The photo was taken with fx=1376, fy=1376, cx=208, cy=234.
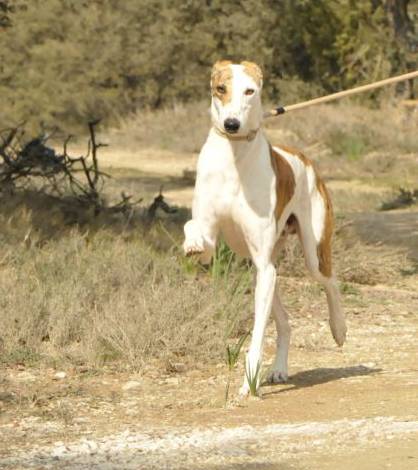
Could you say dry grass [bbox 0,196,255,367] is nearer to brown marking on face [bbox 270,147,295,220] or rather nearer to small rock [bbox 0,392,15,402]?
small rock [bbox 0,392,15,402]

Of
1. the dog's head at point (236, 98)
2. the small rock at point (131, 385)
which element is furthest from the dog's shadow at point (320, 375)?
the dog's head at point (236, 98)

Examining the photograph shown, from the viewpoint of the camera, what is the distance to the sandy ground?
6.07 m

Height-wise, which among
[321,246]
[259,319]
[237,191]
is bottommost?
[259,319]

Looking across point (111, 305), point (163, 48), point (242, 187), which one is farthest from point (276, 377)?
point (163, 48)

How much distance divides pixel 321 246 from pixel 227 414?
1.37 meters

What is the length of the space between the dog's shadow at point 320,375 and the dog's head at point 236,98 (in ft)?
5.13

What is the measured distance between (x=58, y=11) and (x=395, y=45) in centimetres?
766

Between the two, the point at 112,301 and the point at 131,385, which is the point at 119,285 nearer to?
the point at 112,301

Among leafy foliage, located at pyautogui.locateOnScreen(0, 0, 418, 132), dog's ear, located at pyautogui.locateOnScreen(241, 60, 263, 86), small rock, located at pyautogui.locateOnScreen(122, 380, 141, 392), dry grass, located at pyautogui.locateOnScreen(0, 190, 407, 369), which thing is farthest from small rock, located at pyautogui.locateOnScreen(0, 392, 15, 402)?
leafy foliage, located at pyautogui.locateOnScreen(0, 0, 418, 132)

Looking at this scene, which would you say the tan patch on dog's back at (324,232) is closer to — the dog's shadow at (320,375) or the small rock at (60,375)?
the dog's shadow at (320,375)

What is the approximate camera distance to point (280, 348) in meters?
7.91

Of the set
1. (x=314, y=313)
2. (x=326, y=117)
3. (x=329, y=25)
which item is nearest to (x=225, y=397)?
(x=314, y=313)

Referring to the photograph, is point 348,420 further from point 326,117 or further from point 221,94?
point 326,117

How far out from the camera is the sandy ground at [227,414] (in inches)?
239
